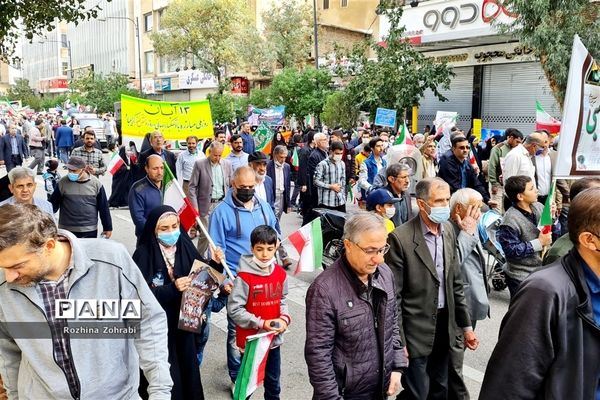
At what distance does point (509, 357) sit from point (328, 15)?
37.5m

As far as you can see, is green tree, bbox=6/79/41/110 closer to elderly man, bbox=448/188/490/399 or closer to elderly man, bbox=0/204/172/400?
elderly man, bbox=448/188/490/399

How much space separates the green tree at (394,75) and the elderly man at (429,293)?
16.4 metres

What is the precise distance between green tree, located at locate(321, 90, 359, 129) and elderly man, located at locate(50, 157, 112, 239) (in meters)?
15.4

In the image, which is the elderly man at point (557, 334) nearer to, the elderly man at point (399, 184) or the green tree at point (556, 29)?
the elderly man at point (399, 184)

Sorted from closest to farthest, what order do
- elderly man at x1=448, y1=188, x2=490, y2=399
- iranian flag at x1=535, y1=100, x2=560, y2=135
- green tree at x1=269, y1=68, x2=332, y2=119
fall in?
1. elderly man at x1=448, y1=188, x2=490, y2=399
2. iranian flag at x1=535, y1=100, x2=560, y2=135
3. green tree at x1=269, y1=68, x2=332, y2=119

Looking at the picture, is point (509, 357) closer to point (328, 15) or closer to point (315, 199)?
point (315, 199)

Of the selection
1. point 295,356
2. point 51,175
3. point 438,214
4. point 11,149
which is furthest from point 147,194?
point 11,149

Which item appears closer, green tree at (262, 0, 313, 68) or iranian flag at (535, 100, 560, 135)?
iranian flag at (535, 100, 560, 135)

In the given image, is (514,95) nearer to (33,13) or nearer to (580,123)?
(33,13)

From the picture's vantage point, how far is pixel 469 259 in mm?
4145

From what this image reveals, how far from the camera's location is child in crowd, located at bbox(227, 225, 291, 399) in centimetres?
412

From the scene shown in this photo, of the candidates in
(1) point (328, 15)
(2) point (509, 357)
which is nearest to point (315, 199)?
(2) point (509, 357)

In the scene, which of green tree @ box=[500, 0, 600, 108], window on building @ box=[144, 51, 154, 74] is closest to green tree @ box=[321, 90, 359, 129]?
green tree @ box=[500, 0, 600, 108]

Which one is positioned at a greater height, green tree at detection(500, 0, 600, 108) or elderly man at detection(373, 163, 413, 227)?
green tree at detection(500, 0, 600, 108)
